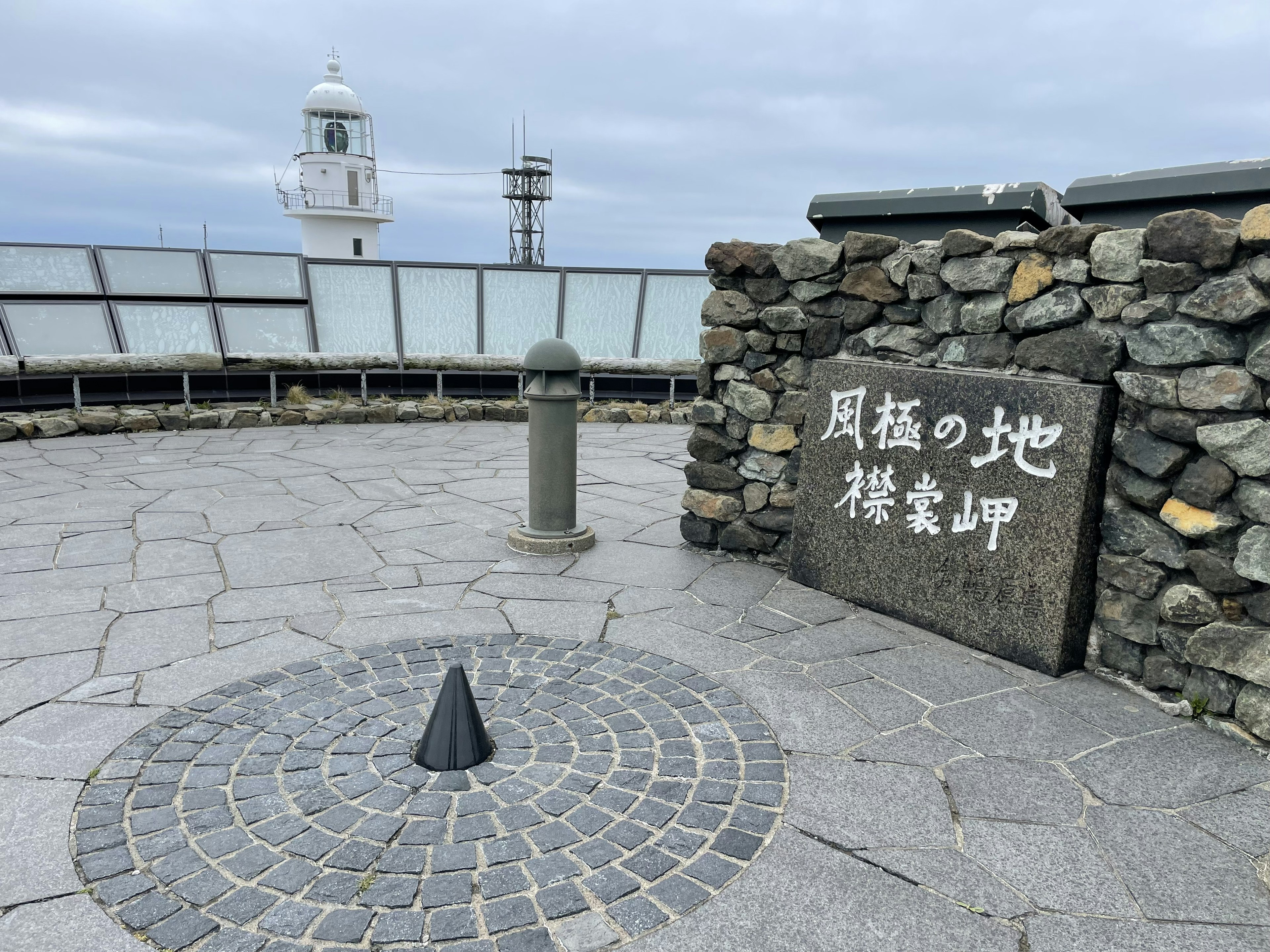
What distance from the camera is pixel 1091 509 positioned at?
327 cm

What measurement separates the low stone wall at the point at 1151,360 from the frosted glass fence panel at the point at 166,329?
7.52 meters

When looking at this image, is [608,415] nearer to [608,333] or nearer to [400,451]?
[608,333]

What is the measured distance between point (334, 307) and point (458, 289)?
1.45m

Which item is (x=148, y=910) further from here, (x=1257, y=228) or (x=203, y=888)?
(x=1257, y=228)

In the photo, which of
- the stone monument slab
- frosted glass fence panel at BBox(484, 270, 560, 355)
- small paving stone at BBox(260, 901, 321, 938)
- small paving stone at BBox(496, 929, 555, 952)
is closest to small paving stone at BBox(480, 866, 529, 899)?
small paving stone at BBox(496, 929, 555, 952)

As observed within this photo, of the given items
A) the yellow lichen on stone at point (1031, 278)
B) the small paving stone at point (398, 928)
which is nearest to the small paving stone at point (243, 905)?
the small paving stone at point (398, 928)

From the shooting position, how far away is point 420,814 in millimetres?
2385

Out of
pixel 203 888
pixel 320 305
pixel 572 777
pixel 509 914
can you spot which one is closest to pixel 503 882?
pixel 509 914

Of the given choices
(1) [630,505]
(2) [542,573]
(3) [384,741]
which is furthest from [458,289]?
(3) [384,741]

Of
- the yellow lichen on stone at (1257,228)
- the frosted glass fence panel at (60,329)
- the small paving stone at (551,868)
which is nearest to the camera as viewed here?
the small paving stone at (551,868)

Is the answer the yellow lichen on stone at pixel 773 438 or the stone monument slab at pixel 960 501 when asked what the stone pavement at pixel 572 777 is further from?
the yellow lichen on stone at pixel 773 438

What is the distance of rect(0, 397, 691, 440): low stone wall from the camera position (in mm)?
7848

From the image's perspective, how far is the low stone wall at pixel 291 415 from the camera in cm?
785

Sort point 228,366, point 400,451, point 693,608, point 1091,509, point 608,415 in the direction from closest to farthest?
1. point 1091,509
2. point 693,608
3. point 400,451
4. point 228,366
5. point 608,415
